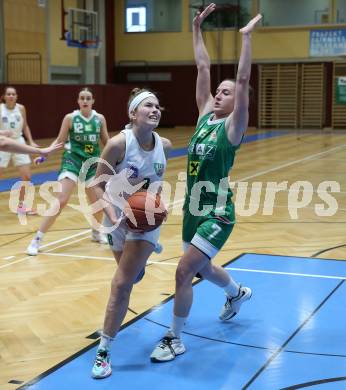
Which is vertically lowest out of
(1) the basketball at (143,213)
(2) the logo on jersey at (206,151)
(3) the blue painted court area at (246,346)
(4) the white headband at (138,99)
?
(3) the blue painted court area at (246,346)

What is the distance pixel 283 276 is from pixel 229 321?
4.56 feet

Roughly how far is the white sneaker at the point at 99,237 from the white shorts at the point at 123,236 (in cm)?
355

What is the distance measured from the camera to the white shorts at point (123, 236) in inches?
162

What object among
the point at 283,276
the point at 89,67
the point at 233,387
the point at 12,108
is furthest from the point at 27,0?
the point at 233,387

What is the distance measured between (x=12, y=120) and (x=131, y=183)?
668 centimetres

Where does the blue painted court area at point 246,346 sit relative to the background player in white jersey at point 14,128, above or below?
below

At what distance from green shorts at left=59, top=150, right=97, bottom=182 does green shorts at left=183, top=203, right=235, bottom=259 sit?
10.6ft

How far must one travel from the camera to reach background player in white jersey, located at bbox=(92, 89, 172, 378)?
4.09 m

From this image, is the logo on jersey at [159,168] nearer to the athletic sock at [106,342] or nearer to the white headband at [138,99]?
the white headband at [138,99]

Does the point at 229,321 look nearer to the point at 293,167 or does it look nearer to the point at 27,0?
the point at 293,167

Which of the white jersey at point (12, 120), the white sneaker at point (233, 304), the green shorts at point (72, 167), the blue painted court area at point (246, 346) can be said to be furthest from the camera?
the white jersey at point (12, 120)

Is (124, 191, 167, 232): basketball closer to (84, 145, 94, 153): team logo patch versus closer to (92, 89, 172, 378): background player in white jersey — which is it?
(92, 89, 172, 378): background player in white jersey

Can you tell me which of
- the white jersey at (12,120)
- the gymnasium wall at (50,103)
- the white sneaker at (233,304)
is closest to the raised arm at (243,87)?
the white sneaker at (233,304)

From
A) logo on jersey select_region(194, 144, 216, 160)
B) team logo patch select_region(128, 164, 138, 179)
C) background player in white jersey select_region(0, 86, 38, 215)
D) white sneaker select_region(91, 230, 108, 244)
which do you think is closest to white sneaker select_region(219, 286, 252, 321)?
logo on jersey select_region(194, 144, 216, 160)
